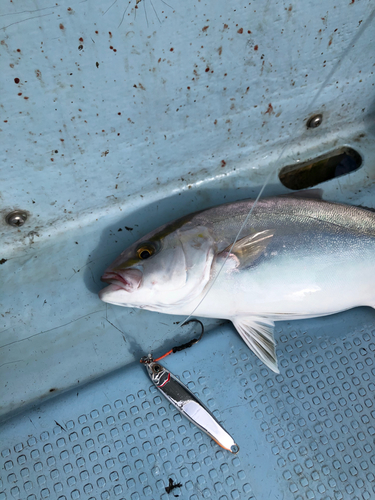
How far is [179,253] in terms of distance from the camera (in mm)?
1647

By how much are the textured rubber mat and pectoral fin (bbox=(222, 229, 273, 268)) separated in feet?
1.35

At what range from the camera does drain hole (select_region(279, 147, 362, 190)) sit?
2422 millimetres

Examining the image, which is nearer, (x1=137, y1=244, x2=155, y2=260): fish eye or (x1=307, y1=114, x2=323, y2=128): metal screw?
(x1=137, y1=244, x2=155, y2=260): fish eye

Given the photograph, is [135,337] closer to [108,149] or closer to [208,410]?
[208,410]

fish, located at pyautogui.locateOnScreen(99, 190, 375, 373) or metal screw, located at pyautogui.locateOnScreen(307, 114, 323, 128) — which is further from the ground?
metal screw, located at pyautogui.locateOnScreen(307, 114, 323, 128)

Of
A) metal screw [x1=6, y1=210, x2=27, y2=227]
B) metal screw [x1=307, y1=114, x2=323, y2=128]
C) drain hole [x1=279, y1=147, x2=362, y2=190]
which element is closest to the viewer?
metal screw [x1=6, y1=210, x2=27, y2=227]

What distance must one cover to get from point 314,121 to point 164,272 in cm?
146

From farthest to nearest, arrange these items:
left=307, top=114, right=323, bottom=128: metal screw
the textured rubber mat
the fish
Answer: left=307, top=114, right=323, bottom=128: metal screw
the fish
the textured rubber mat

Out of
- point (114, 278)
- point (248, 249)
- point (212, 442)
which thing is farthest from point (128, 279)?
point (212, 442)

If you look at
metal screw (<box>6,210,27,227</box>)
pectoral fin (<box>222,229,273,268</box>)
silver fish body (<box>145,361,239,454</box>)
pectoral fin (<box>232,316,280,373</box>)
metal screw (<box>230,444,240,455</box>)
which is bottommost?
metal screw (<box>230,444,240,455</box>)

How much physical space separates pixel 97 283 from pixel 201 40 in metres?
1.27

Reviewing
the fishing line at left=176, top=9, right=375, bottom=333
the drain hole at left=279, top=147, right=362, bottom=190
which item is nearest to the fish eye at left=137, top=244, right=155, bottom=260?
the fishing line at left=176, top=9, right=375, bottom=333

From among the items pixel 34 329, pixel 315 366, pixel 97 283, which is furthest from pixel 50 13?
pixel 315 366

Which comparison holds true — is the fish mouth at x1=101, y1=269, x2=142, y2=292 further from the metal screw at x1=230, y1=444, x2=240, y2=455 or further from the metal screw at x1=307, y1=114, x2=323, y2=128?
the metal screw at x1=307, y1=114, x2=323, y2=128
